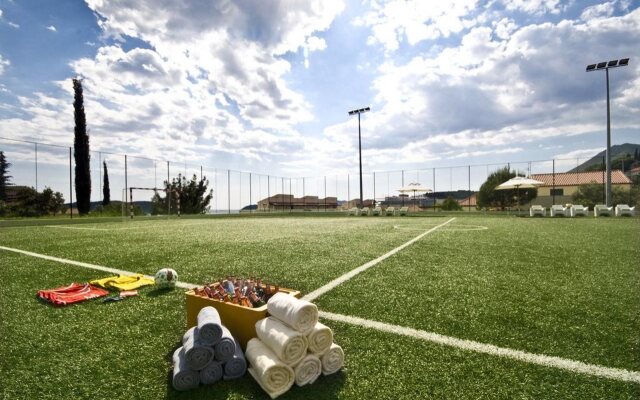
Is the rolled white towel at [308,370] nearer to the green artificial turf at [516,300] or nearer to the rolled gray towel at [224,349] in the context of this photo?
the rolled gray towel at [224,349]

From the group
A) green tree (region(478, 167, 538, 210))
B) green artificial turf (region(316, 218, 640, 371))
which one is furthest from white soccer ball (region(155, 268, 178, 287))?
green tree (region(478, 167, 538, 210))

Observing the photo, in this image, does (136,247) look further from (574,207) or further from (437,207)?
(437,207)

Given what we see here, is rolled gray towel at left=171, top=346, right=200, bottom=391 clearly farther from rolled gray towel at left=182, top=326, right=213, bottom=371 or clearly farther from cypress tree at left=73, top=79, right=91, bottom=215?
cypress tree at left=73, top=79, right=91, bottom=215

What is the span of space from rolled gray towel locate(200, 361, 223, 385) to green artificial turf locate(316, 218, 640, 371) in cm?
151

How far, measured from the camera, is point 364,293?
401 cm

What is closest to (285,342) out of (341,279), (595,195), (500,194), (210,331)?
(210,331)

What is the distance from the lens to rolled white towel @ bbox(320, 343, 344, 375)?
227 centimetres

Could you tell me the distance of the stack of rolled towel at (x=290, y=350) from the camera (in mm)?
2076

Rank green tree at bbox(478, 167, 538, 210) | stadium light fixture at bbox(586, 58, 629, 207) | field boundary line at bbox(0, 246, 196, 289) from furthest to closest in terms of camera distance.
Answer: green tree at bbox(478, 167, 538, 210), stadium light fixture at bbox(586, 58, 629, 207), field boundary line at bbox(0, 246, 196, 289)

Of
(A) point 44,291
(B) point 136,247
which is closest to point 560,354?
(A) point 44,291

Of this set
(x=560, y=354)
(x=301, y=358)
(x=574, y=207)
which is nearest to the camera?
(x=301, y=358)

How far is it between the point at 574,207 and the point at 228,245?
2477cm

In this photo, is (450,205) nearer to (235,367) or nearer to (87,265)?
(87,265)

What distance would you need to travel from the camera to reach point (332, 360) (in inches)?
89.9
